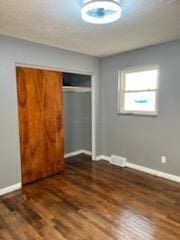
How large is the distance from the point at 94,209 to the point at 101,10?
7.84 feet

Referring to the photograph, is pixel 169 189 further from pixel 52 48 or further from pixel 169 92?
pixel 52 48

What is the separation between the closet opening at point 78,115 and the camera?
4766mm

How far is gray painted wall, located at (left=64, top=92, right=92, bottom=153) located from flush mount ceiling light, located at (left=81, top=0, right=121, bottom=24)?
2.80 meters

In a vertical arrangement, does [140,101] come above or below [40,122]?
above

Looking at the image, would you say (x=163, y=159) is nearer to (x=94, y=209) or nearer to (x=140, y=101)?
(x=140, y=101)

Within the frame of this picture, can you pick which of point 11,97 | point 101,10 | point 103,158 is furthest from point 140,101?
point 11,97

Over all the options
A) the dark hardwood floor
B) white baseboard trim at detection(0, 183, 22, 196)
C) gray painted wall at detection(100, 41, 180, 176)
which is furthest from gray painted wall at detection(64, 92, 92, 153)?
white baseboard trim at detection(0, 183, 22, 196)

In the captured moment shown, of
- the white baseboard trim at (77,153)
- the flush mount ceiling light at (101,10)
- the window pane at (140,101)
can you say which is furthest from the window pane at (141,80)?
the white baseboard trim at (77,153)

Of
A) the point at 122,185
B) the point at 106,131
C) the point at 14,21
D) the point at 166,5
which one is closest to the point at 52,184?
the point at 122,185

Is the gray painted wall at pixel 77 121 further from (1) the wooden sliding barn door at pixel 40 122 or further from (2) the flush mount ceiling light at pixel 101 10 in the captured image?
(2) the flush mount ceiling light at pixel 101 10

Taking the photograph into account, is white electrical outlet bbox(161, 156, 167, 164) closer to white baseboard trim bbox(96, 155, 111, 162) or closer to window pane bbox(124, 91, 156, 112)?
window pane bbox(124, 91, 156, 112)

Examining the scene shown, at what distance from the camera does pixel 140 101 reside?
3812 mm

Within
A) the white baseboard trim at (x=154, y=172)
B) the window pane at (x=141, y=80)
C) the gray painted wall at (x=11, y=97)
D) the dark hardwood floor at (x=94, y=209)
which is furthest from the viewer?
the window pane at (x=141, y=80)

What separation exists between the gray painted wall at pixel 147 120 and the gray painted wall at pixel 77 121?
547 millimetres
